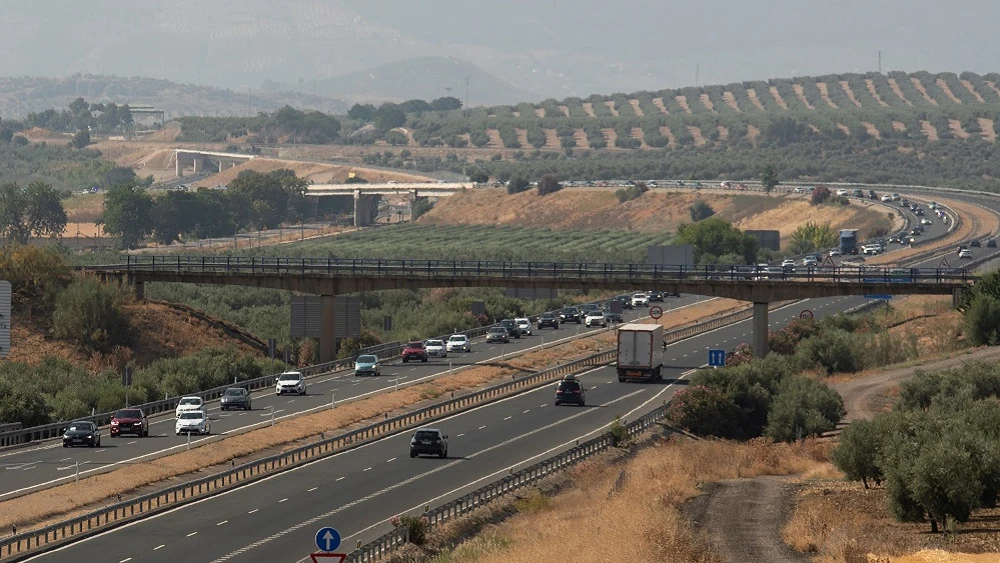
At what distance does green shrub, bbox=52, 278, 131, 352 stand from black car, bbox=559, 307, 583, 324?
37162 mm

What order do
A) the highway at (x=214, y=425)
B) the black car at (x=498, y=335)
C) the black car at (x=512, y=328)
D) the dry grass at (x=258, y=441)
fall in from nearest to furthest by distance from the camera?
1. the dry grass at (x=258, y=441)
2. the highway at (x=214, y=425)
3. the black car at (x=498, y=335)
4. the black car at (x=512, y=328)

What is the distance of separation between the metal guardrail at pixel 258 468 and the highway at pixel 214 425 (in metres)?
4.76

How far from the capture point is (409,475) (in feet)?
210

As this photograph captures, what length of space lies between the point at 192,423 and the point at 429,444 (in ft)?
37.1

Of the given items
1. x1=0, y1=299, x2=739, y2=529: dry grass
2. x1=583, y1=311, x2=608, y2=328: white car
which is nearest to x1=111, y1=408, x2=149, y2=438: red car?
x1=0, y1=299, x2=739, y2=529: dry grass

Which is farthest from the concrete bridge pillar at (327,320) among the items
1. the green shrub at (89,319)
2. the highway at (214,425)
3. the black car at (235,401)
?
the black car at (235,401)

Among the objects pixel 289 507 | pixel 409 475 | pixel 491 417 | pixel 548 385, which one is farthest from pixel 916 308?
pixel 289 507

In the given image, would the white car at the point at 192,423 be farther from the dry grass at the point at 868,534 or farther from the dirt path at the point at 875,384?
the dry grass at the point at 868,534

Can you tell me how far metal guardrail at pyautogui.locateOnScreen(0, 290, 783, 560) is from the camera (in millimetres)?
50625

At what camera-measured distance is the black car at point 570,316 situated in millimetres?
136000

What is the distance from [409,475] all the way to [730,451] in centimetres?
1324

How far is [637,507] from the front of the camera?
53875mm

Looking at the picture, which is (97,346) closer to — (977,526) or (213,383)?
(213,383)

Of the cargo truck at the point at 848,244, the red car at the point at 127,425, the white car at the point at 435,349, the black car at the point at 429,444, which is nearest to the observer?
the black car at the point at 429,444
